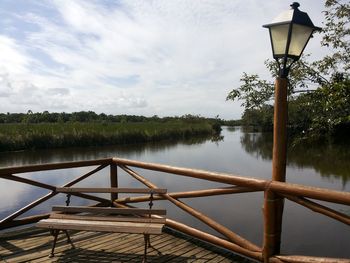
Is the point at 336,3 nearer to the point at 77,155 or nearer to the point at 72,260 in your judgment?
the point at 72,260

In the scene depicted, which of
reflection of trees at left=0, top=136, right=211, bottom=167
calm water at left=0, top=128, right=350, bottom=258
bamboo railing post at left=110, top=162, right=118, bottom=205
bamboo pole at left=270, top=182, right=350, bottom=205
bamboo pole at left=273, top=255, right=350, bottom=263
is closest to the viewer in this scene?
bamboo pole at left=270, top=182, right=350, bottom=205

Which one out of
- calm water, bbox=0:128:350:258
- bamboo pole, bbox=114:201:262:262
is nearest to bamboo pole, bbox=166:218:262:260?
bamboo pole, bbox=114:201:262:262

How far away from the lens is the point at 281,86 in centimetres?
367

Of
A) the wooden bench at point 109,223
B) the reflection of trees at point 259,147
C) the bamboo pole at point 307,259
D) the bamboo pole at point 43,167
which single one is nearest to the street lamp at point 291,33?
the bamboo pole at point 307,259

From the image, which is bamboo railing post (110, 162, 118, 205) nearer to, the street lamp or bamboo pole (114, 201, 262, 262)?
bamboo pole (114, 201, 262, 262)

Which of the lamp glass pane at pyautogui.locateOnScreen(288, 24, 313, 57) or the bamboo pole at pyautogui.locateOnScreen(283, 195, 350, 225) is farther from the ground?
the lamp glass pane at pyautogui.locateOnScreen(288, 24, 313, 57)

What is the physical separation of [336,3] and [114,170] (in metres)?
5.65

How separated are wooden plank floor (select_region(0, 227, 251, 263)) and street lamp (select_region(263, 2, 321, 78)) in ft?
8.26

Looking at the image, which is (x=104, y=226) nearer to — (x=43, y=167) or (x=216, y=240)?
(x=216, y=240)

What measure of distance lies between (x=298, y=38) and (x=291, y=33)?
0.35 feet

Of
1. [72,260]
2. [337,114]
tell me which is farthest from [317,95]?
[72,260]

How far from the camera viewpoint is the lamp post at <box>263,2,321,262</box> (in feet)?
11.4

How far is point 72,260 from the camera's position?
4238mm

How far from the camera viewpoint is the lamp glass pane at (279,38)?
11.5ft
